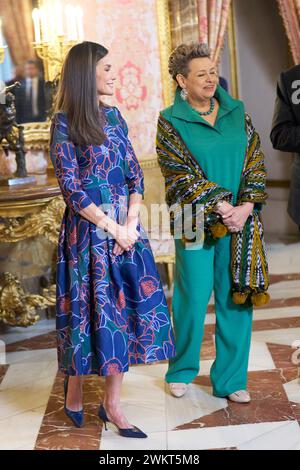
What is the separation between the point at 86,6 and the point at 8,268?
5.84 ft

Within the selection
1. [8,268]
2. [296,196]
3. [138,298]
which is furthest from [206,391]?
[8,268]

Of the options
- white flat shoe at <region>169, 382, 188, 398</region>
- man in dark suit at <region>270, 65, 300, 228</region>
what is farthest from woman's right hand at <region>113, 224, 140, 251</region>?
man in dark suit at <region>270, 65, 300, 228</region>

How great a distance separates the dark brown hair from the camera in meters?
3.02

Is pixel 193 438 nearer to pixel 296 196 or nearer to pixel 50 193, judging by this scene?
pixel 296 196

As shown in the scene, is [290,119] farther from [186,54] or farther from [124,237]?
[124,237]

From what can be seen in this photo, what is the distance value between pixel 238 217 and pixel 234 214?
0.02 m

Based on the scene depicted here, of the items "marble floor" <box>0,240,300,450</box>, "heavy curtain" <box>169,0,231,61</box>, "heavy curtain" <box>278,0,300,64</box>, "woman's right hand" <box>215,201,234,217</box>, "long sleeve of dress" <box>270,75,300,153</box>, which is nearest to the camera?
"marble floor" <box>0,240,300,450</box>

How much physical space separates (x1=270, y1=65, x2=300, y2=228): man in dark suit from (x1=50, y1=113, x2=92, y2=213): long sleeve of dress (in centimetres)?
121

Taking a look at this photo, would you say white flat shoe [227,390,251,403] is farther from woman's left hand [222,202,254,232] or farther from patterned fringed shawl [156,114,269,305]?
woman's left hand [222,202,254,232]

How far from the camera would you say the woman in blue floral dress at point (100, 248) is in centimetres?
304

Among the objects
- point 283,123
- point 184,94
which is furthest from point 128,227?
point 283,123

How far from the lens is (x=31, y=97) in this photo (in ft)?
16.9

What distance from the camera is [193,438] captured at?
3160mm
